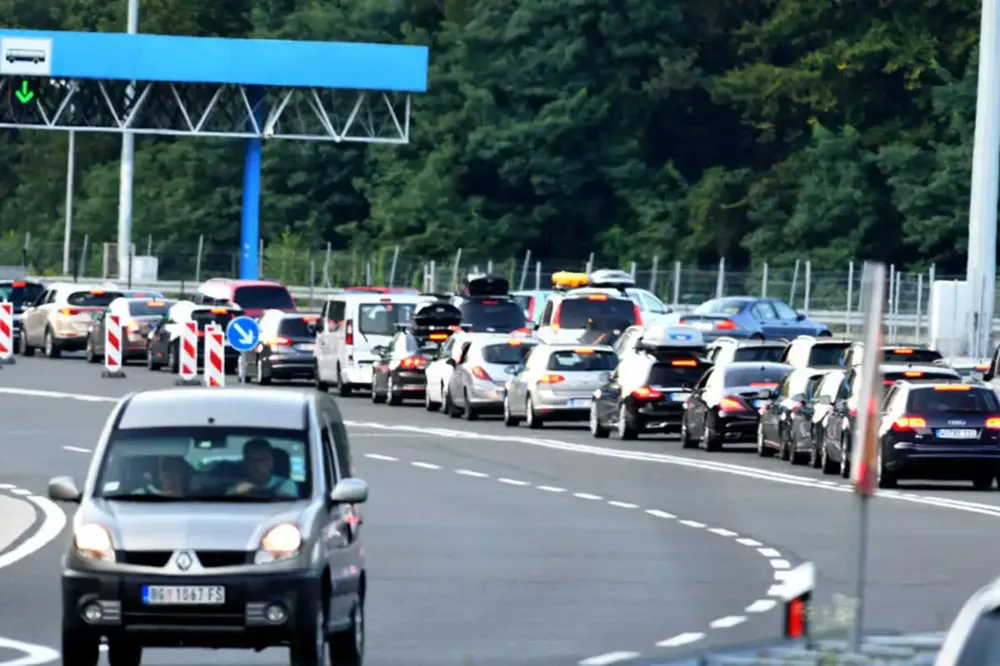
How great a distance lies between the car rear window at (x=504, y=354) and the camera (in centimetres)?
4647

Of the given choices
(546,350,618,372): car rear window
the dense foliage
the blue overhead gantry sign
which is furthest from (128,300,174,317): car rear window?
the dense foliage

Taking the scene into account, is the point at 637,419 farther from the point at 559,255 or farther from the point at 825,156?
the point at 559,255

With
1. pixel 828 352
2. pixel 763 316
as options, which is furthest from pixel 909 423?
pixel 763 316

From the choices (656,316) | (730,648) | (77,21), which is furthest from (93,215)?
(730,648)

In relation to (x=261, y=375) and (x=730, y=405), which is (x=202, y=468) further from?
(x=261, y=375)

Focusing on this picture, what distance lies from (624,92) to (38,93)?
70.1ft

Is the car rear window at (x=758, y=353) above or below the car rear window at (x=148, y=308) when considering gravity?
below

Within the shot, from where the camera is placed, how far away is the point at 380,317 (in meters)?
52.9

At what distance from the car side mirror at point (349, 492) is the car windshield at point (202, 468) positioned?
211mm

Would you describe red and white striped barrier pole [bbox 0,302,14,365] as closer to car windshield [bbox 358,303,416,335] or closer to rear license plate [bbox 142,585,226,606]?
car windshield [bbox 358,303,416,335]

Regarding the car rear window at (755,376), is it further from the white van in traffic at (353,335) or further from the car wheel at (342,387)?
the car wheel at (342,387)

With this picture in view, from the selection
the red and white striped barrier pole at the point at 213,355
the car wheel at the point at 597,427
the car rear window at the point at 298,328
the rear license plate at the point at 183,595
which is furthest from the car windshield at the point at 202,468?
the car rear window at the point at 298,328

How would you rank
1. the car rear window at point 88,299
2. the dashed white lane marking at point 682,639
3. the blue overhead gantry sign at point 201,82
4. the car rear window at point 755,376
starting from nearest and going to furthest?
1. the dashed white lane marking at point 682,639
2. the car rear window at point 755,376
3. the car rear window at point 88,299
4. the blue overhead gantry sign at point 201,82

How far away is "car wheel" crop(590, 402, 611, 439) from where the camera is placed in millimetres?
42219
